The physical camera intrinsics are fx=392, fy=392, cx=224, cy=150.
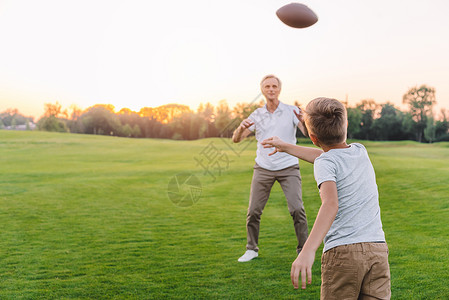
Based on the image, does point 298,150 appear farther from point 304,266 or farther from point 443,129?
point 443,129

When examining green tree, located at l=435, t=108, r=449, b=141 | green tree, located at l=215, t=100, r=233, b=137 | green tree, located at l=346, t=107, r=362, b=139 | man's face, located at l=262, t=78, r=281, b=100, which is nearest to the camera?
man's face, located at l=262, t=78, r=281, b=100

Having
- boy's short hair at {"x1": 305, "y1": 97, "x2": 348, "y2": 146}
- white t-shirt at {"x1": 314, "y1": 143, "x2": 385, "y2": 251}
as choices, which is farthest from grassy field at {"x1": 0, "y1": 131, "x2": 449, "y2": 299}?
boy's short hair at {"x1": 305, "y1": 97, "x2": 348, "y2": 146}

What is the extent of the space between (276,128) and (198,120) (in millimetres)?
71522

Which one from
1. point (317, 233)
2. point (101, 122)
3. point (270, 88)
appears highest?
point (101, 122)

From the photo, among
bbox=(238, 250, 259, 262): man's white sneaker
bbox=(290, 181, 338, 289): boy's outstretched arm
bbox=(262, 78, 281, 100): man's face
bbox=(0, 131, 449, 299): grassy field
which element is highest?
bbox=(262, 78, 281, 100): man's face

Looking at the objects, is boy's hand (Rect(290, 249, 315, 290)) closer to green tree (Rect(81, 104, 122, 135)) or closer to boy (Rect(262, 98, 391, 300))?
boy (Rect(262, 98, 391, 300))

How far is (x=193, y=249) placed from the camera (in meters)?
6.27

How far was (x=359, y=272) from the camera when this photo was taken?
6.68 ft

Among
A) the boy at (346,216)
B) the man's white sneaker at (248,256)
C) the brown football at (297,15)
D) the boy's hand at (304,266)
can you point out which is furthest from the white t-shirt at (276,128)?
the boy's hand at (304,266)

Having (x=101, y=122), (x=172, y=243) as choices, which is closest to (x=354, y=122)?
(x=101, y=122)

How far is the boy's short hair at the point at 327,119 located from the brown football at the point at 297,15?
341 cm

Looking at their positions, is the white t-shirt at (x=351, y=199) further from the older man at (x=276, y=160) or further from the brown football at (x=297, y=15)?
the brown football at (x=297, y=15)

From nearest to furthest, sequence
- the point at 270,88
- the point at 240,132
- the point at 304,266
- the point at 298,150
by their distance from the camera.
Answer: the point at 304,266, the point at 298,150, the point at 240,132, the point at 270,88

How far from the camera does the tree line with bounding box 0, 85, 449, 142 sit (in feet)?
200
